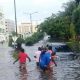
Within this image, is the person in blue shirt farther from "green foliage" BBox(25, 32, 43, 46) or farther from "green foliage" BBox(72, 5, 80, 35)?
"green foliage" BBox(25, 32, 43, 46)

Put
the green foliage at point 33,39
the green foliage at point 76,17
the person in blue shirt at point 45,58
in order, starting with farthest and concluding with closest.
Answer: the green foliage at point 33,39, the green foliage at point 76,17, the person in blue shirt at point 45,58

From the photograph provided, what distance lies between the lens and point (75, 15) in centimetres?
4903

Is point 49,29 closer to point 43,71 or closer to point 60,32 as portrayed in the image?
point 60,32

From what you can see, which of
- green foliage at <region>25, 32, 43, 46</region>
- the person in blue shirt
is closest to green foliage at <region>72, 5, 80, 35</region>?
green foliage at <region>25, 32, 43, 46</region>

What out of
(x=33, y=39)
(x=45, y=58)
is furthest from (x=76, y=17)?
(x=45, y=58)

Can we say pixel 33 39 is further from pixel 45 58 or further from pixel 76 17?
pixel 45 58

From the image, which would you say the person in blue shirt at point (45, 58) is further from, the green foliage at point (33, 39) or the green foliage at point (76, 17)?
the green foliage at point (33, 39)

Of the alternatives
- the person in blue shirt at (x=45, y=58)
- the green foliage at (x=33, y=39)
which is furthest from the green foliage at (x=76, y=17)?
the person in blue shirt at (x=45, y=58)

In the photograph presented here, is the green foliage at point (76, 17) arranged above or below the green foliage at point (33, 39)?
above

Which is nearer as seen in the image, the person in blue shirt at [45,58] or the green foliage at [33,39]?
the person in blue shirt at [45,58]

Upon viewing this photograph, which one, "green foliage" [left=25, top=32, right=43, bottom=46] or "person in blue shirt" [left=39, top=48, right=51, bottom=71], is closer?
"person in blue shirt" [left=39, top=48, right=51, bottom=71]

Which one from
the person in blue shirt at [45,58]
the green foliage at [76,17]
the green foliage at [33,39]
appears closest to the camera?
the person in blue shirt at [45,58]

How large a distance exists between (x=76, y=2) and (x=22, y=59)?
3764cm

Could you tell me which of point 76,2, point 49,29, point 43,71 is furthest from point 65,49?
point 49,29
